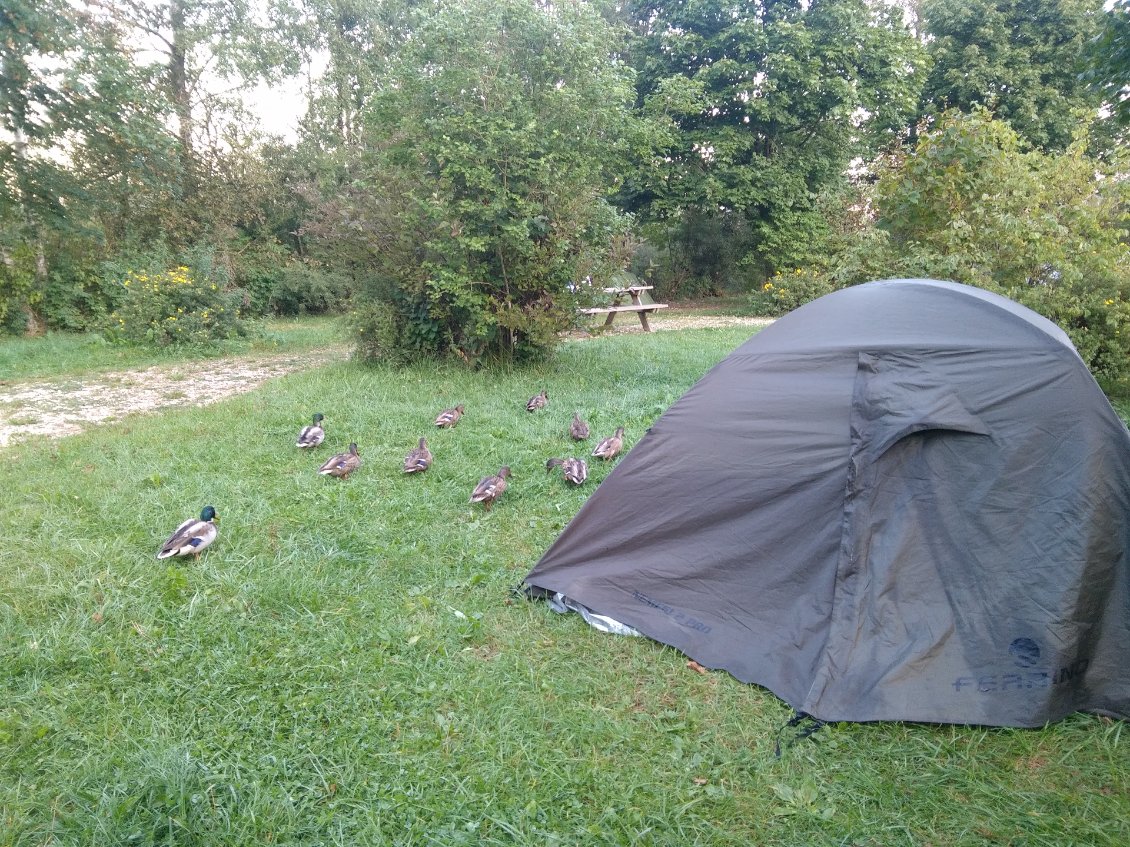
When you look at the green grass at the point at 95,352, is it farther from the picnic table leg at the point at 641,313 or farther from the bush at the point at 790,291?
the bush at the point at 790,291

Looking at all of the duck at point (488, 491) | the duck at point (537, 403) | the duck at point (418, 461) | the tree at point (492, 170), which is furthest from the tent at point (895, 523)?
the tree at point (492, 170)

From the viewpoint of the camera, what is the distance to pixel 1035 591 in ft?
10.0

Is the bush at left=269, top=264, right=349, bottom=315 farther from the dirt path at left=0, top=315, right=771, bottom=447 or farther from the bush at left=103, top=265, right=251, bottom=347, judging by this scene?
the dirt path at left=0, top=315, right=771, bottom=447

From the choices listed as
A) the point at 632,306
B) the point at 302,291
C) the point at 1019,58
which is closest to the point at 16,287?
the point at 302,291

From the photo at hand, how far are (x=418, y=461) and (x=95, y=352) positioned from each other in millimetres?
9484

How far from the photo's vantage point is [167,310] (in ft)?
43.0

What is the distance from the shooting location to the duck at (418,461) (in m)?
5.83

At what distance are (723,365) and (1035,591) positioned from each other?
1.77 m

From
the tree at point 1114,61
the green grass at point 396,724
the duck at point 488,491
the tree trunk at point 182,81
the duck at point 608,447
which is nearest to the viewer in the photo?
the green grass at point 396,724

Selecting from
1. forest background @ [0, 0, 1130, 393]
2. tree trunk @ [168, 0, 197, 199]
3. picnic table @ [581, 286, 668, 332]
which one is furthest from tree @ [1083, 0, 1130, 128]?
tree trunk @ [168, 0, 197, 199]

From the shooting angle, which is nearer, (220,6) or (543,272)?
(543,272)

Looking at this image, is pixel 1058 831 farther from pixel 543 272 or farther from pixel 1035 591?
pixel 543 272


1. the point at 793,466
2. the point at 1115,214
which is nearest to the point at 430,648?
the point at 793,466

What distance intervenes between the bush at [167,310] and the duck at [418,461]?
889 cm
